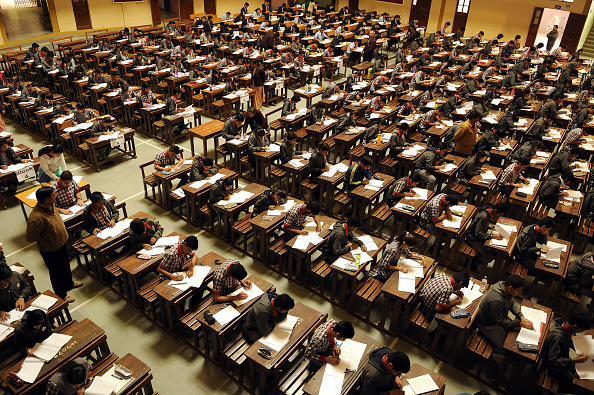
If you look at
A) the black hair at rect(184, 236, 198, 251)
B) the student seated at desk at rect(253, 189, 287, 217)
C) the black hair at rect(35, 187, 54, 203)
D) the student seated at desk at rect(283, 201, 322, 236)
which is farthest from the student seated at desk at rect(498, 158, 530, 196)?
the black hair at rect(35, 187, 54, 203)

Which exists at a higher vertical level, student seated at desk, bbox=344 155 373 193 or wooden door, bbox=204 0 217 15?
wooden door, bbox=204 0 217 15

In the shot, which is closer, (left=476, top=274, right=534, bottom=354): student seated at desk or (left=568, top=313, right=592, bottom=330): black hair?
(left=568, top=313, right=592, bottom=330): black hair

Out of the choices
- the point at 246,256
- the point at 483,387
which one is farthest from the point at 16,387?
the point at 483,387

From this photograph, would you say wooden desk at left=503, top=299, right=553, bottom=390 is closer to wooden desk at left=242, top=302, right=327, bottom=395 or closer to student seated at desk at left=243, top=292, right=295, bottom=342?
wooden desk at left=242, top=302, right=327, bottom=395

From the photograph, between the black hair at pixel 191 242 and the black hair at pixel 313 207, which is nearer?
the black hair at pixel 191 242

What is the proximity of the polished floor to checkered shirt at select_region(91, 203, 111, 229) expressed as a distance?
3.49 ft

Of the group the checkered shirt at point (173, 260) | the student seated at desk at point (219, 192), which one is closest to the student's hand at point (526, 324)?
the checkered shirt at point (173, 260)

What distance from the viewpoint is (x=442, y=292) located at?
251 inches

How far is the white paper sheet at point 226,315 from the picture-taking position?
6091 millimetres

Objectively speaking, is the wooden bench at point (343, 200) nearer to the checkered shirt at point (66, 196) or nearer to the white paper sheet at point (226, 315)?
Result: the white paper sheet at point (226, 315)

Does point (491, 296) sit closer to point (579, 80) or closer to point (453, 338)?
point (453, 338)

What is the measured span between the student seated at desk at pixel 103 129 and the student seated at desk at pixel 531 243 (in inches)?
413

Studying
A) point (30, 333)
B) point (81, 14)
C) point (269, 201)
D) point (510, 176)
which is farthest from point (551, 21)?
point (30, 333)

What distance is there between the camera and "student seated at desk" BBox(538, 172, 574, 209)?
9.29 m
